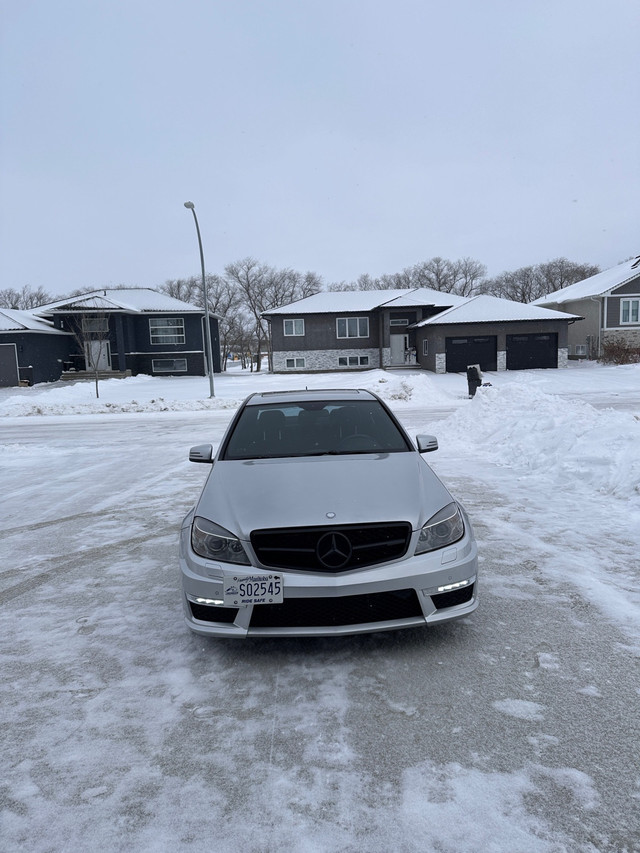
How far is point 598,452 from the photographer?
26.0ft

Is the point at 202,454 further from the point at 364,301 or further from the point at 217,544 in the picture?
the point at 364,301

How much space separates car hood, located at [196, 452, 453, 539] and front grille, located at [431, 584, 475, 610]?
17.4 inches

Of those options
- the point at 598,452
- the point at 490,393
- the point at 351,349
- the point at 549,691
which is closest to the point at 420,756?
the point at 549,691

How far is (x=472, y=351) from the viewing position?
122ft

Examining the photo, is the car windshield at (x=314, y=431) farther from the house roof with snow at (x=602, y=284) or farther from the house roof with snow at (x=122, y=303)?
the house roof with snow at (x=602, y=284)

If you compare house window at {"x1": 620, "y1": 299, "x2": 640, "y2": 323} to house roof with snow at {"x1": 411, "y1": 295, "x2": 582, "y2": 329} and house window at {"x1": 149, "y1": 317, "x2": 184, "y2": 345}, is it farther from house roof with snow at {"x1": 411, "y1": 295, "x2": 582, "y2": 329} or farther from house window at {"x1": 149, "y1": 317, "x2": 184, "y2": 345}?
house window at {"x1": 149, "y1": 317, "x2": 184, "y2": 345}

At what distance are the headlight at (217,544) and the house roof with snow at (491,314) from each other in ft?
112

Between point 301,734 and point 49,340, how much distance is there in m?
42.2

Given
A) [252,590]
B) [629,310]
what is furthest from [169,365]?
[252,590]

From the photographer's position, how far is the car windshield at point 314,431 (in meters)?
4.82

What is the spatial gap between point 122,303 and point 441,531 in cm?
4241

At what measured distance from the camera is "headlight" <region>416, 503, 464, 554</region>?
11.4 feet

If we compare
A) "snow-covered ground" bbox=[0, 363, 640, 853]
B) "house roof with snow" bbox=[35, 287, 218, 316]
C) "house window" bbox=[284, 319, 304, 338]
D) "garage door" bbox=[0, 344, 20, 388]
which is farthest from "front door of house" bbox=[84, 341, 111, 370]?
"snow-covered ground" bbox=[0, 363, 640, 853]

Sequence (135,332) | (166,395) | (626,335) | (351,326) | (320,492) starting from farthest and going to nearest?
(351,326) < (135,332) < (626,335) < (166,395) < (320,492)
